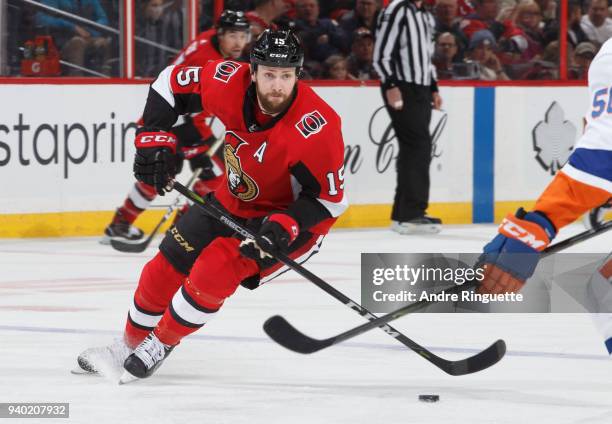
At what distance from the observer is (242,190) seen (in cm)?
421

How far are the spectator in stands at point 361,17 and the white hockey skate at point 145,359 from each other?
4.91m

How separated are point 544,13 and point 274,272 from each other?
567 centimetres

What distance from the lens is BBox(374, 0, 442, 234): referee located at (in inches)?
331

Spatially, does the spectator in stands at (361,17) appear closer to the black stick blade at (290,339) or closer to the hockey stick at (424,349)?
the hockey stick at (424,349)

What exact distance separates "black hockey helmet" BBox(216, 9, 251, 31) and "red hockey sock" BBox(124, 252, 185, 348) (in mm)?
3123

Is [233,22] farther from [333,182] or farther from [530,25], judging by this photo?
[333,182]

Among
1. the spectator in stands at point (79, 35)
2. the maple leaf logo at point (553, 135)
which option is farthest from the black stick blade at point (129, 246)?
the maple leaf logo at point (553, 135)

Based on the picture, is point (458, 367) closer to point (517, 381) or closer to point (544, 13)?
point (517, 381)

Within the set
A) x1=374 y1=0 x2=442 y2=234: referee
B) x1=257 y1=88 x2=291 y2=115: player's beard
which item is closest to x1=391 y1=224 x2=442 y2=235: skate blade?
x1=374 y1=0 x2=442 y2=234: referee

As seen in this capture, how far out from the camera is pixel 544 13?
9422 millimetres

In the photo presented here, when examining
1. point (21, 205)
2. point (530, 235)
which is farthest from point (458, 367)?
point (21, 205)

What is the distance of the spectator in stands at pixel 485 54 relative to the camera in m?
9.20

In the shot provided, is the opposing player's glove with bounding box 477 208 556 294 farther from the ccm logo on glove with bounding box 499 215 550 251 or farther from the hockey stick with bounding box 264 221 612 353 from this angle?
the hockey stick with bounding box 264 221 612 353

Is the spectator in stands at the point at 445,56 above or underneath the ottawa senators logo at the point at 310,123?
underneath
